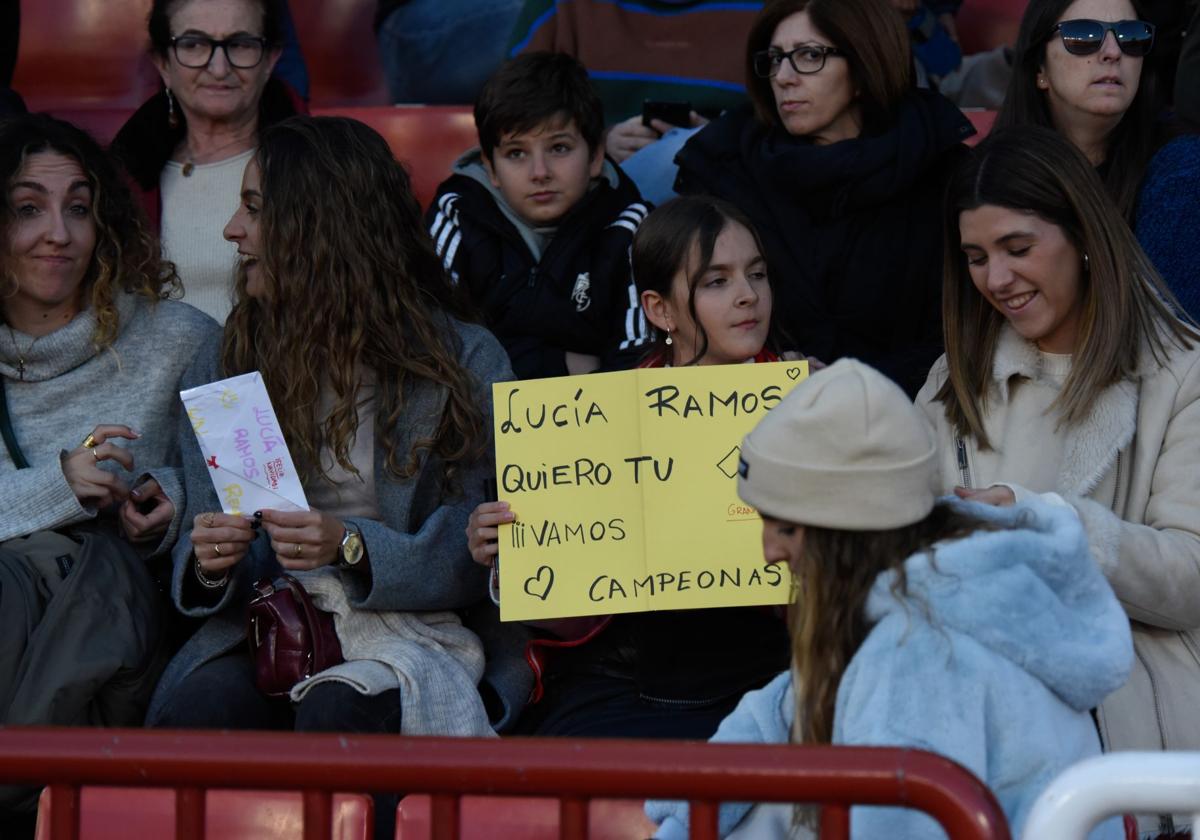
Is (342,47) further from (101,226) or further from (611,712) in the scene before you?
(611,712)

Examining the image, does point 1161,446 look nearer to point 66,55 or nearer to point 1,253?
point 1,253

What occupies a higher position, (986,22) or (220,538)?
(986,22)

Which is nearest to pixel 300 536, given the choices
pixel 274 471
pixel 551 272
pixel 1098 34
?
pixel 274 471

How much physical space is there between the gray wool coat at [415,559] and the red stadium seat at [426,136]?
6.80ft

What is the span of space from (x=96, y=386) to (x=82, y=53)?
10.8 ft

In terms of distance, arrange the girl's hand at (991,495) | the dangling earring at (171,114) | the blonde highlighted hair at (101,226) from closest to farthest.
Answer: the girl's hand at (991,495) < the blonde highlighted hair at (101,226) < the dangling earring at (171,114)

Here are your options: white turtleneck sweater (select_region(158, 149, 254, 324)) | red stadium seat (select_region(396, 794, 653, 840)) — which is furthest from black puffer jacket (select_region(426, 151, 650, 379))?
red stadium seat (select_region(396, 794, 653, 840))

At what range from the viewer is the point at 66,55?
22.7 feet

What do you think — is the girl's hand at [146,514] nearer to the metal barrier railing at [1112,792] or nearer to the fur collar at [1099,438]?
the fur collar at [1099,438]

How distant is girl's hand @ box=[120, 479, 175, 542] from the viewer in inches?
151

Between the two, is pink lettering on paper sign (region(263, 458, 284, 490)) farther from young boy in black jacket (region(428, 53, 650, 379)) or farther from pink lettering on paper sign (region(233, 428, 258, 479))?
young boy in black jacket (region(428, 53, 650, 379))

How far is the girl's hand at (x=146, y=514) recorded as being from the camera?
12.6 feet

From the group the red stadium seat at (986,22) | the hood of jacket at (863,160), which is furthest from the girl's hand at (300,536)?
the red stadium seat at (986,22)

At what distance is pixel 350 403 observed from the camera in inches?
149
